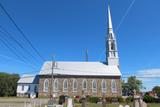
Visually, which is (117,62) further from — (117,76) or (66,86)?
(66,86)

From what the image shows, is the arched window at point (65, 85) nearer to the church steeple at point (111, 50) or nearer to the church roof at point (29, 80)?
the church roof at point (29, 80)

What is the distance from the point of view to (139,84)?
8669cm

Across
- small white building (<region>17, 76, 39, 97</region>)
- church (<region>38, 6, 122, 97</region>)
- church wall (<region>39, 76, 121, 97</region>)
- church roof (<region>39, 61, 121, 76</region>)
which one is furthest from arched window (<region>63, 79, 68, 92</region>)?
small white building (<region>17, 76, 39, 97</region>)

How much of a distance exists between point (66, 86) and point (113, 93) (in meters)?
A: 14.1

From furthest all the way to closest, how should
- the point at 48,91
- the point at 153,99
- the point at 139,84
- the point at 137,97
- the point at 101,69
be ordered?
1. the point at 139,84
2. the point at 101,69
3. the point at 48,91
4. the point at 153,99
5. the point at 137,97

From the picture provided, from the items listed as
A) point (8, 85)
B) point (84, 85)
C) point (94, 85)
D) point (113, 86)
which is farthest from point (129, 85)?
point (8, 85)

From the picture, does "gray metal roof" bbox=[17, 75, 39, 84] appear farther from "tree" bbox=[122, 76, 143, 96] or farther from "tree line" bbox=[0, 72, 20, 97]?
"tree" bbox=[122, 76, 143, 96]

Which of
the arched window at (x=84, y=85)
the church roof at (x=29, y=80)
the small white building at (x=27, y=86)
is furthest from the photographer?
the church roof at (x=29, y=80)

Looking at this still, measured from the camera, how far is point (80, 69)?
64625mm

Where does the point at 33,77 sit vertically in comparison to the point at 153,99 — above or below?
above

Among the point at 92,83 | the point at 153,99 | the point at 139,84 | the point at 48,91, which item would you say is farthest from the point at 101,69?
the point at 139,84

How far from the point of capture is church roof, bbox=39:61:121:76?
6297 centimetres

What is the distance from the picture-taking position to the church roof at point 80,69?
6297cm

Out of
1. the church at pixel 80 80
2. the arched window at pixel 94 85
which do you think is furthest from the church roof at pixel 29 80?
the arched window at pixel 94 85
